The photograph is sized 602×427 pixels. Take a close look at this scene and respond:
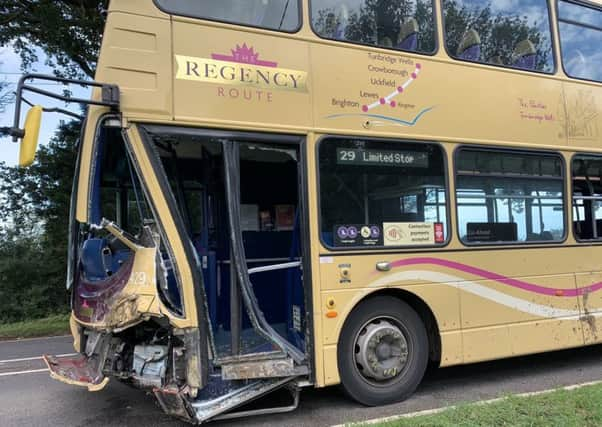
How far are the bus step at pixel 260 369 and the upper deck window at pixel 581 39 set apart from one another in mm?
4887

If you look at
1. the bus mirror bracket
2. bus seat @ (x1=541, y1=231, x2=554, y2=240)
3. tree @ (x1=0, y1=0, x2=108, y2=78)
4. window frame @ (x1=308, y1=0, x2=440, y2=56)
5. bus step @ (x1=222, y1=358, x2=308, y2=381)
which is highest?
tree @ (x1=0, y1=0, x2=108, y2=78)

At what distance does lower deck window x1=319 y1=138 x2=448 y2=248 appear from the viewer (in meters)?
4.82

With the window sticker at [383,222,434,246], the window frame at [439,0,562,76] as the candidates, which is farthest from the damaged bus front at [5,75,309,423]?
the window frame at [439,0,562,76]

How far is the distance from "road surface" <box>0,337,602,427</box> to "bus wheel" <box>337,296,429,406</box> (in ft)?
0.54

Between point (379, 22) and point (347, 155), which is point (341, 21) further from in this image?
point (347, 155)

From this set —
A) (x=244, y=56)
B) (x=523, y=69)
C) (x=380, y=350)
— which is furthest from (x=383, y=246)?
(x=523, y=69)

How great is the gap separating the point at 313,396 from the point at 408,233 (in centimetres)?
197

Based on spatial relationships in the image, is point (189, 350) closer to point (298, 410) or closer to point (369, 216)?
point (298, 410)

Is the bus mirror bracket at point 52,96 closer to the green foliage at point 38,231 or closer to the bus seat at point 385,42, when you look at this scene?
the bus seat at point 385,42

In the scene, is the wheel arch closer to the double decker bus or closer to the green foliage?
the double decker bus

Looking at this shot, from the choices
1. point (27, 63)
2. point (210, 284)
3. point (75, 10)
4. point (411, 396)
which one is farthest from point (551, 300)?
point (27, 63)

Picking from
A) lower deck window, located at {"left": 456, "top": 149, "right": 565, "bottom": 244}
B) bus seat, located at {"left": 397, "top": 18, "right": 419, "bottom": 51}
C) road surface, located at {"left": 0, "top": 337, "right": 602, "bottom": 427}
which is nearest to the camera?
road surface, located at {"left": 0, "top": 337, "right": 602, "bottom": 427}

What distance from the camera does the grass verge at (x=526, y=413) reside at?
3.89 metres

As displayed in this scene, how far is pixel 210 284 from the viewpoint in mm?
6242
